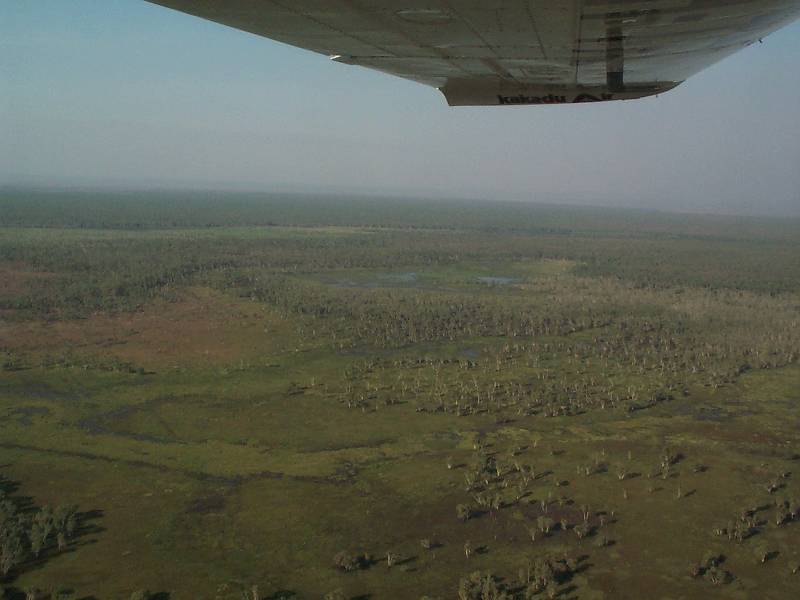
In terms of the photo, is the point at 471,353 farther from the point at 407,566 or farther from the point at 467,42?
the point at 467,42

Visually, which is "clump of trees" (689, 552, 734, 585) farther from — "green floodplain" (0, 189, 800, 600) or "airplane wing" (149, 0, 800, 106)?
"airplane wing" (149, 0, 800, 106)

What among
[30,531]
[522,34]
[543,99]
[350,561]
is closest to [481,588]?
[350,561]

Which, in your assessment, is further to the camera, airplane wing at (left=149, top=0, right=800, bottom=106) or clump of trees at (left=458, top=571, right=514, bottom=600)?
clump of trees at (left=458, top=571, right=514, bottom=600)

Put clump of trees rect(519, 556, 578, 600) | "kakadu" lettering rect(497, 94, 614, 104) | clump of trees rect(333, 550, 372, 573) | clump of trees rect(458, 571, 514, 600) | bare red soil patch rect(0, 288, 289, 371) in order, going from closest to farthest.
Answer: "kakadu" lettering rect(497, 94, 614, 104) → clump of trees rect(458, 571, 514, 600) → clump of trees rect(519, 556, 578, 600) → clump of trees rect(333, 550, 372, 573) → bare red soil patch rect(0, 288, 289, 371)

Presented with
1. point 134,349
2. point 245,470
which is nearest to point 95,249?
point 134,349

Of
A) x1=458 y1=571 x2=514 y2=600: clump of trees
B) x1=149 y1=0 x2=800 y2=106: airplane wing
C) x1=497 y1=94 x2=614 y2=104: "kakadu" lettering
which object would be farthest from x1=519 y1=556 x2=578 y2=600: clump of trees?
x1=149 y1=0 x2=800 y2=106: airplane wing

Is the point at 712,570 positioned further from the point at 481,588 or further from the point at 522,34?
the point at 522,34

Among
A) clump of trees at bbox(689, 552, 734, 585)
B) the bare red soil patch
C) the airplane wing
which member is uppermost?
the airplane wing
